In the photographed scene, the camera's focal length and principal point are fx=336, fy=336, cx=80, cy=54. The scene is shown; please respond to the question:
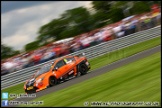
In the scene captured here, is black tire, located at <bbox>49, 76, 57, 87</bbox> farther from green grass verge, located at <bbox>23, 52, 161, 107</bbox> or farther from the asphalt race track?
green grass verge, located at <bbox>23, 52, 161, 107</bbox>

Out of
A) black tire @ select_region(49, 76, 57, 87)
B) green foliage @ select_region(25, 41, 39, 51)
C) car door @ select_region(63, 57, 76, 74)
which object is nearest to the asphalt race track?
black tire @ select_region(49, 76, 57, 87)

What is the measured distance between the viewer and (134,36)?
34.1 feet

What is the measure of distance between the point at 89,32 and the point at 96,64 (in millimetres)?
952

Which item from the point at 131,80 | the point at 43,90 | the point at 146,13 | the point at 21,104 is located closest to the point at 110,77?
the point at 131,80

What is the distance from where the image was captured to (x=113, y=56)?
8.32m

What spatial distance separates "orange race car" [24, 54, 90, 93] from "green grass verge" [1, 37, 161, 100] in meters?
0.19

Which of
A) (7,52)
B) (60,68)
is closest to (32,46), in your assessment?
(7,52)

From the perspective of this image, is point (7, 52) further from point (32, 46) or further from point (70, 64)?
point (70, 64)

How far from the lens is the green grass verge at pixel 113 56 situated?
7087 mm

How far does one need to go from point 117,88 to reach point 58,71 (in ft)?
5.03

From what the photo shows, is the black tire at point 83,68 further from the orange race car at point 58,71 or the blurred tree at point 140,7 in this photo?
the blurred tree at point 140,7

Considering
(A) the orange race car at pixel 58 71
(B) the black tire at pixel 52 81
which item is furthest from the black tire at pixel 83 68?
(B) the black tire at pixel 52 81

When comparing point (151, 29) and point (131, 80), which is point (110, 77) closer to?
point (131, 80)

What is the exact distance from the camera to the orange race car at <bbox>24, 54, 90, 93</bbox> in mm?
7348
